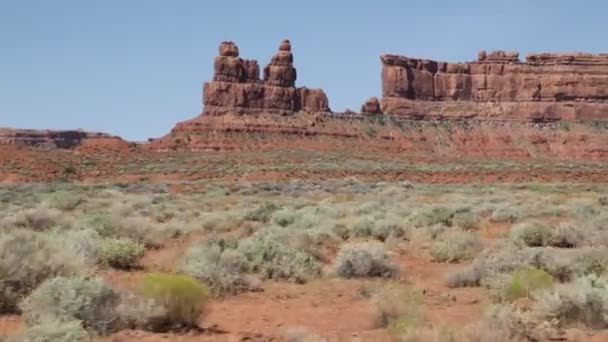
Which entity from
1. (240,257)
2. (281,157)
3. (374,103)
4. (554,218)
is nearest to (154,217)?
(240,257)

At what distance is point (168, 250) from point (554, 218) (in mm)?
12500

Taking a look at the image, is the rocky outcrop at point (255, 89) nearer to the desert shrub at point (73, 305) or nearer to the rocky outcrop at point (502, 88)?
the rocky outcrop at point (502, 88)

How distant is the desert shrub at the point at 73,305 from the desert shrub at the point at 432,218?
42.2 feet

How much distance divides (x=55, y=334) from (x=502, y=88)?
121m

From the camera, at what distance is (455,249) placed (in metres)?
14.6

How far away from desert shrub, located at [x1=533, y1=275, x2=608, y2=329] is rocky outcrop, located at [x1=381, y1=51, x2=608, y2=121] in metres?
108

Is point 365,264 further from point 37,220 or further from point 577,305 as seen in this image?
point 37,220

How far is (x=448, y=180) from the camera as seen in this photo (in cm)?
5603

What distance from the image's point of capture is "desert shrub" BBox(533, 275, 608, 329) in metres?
7.80

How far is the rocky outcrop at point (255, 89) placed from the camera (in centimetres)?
10700

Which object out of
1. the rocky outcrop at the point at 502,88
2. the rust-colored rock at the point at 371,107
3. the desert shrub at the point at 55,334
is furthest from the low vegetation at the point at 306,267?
the rocky outcrop at the point at 502,88

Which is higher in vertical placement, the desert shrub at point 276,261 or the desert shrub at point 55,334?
the desert shrub at point 55,334

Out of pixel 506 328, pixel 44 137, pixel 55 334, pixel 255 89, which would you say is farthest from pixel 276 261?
pixel 44 137

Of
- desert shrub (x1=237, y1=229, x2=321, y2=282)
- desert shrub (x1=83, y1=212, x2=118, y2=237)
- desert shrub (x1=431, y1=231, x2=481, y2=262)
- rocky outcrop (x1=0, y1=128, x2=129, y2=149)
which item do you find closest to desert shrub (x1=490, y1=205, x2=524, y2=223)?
desert shrub (x1=431, y1=231, x2=481, y2=262)
